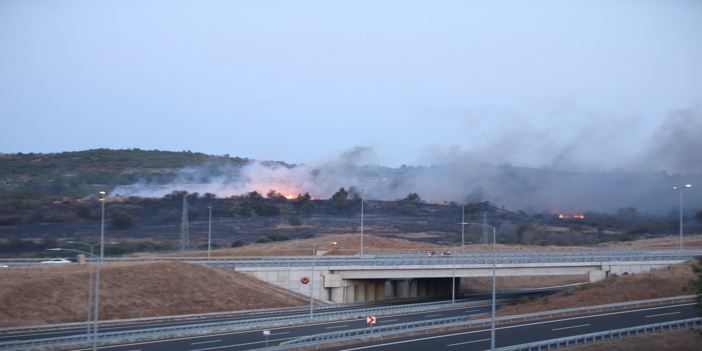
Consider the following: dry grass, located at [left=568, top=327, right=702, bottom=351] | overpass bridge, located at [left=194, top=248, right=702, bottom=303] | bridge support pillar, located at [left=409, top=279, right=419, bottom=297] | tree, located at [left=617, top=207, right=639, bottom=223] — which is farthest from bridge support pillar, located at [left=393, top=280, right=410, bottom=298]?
tree, located at [left=617, top=207, right=639, bottom=223]

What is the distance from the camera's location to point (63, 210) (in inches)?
5108


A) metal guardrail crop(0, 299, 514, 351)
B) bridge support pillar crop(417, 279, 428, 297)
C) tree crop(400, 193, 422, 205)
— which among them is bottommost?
bridge support pillar crop(417, 279, 428, 297)

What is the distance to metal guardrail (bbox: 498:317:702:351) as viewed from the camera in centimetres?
3241

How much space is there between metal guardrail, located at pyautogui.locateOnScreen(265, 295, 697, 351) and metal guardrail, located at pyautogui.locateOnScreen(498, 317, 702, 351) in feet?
25.1

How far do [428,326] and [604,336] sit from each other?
11.4 m

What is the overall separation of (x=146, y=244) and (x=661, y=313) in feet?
276

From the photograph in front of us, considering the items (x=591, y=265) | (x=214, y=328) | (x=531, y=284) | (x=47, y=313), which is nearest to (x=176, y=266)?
(x=47, y=313)

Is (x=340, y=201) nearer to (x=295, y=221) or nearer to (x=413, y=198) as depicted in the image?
(x=295, y=221)

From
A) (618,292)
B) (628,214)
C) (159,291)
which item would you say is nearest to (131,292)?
(159,291)

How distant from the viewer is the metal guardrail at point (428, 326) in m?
36.1

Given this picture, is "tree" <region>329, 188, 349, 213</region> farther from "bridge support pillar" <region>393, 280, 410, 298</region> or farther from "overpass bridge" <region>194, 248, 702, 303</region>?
"overpass bridge" <region>194, 248, 702, 303</region>

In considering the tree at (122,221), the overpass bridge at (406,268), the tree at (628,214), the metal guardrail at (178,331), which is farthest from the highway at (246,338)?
the tree at (628,214)

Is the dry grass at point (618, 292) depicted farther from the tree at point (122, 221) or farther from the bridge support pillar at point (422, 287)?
the tree at point (122, 221)

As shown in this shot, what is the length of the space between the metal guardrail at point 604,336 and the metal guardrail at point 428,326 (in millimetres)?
7640
